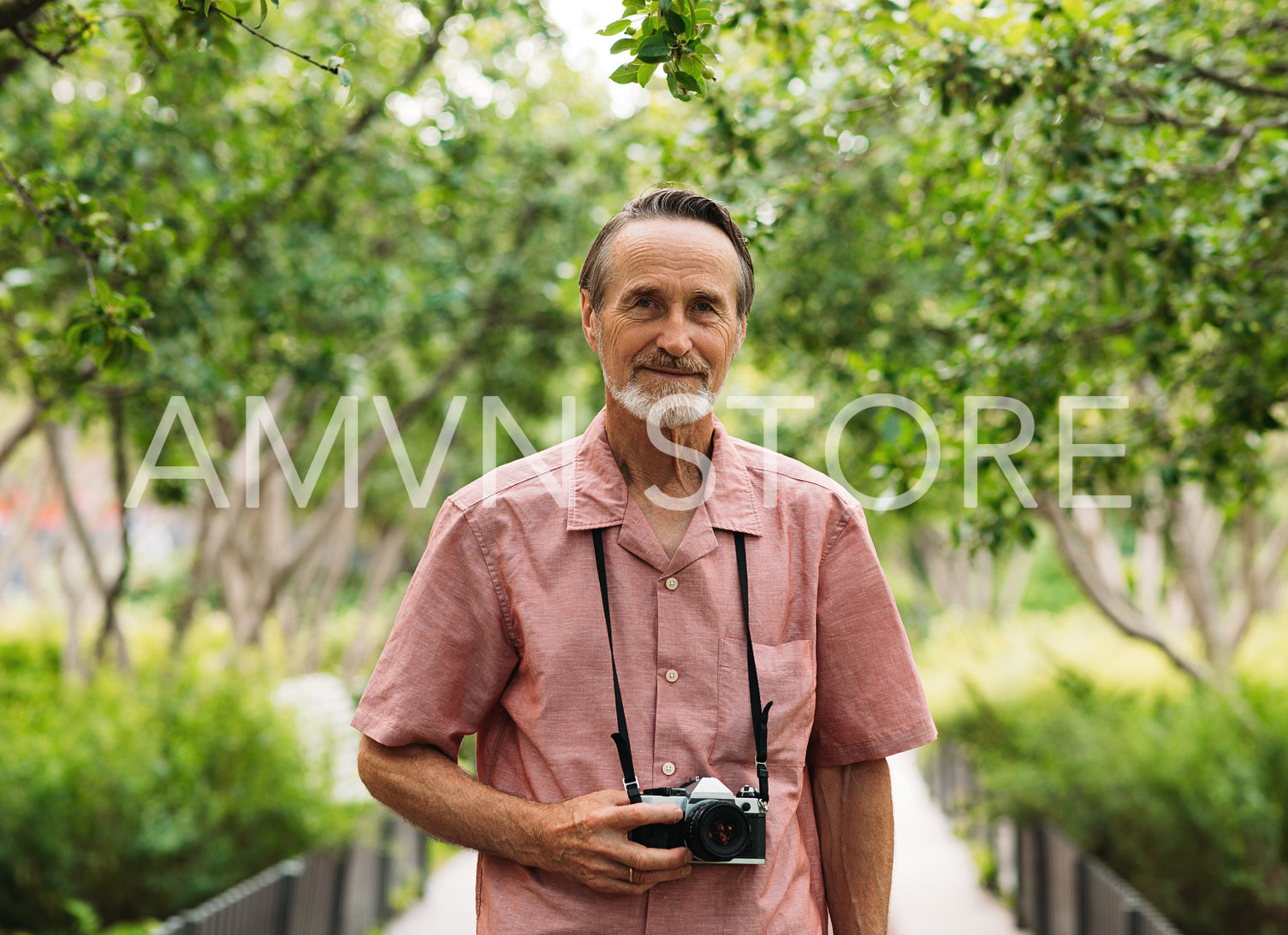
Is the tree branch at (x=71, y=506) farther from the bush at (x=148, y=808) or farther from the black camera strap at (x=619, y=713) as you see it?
the black camera strap at (x=619, y=713)

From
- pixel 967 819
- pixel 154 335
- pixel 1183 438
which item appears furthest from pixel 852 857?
pixel 967 819

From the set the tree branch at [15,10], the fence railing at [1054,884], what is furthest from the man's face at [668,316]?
the fence railing at [1054,884]

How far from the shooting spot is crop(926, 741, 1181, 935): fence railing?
5438 millimetres

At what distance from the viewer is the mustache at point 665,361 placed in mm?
2043

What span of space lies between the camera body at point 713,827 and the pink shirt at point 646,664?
91 mm

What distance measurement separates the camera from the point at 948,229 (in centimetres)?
541

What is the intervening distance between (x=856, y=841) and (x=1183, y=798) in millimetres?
5113

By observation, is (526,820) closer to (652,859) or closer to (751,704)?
(652,859)

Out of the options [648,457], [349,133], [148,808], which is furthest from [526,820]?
[349,133]

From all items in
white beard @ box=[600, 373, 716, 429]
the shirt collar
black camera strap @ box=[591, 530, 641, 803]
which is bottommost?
black camera strap @ box=[591, 530, 641, 803]

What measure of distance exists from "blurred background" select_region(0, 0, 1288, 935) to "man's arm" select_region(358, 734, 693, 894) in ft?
4.56

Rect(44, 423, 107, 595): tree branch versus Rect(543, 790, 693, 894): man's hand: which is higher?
Rect(44, 423, 107, 595): tree branch

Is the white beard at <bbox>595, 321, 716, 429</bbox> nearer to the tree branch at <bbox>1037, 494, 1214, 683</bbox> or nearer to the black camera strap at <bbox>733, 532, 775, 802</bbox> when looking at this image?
the black camera strap at <bbox>733, 532, 775, 802</bbox>

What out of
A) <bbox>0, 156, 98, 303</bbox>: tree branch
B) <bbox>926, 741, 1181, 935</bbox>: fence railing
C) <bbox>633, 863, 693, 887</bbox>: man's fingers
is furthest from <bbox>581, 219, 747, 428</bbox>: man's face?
<bbox>926, 741, 1181, 935</bbox>: fence railing
